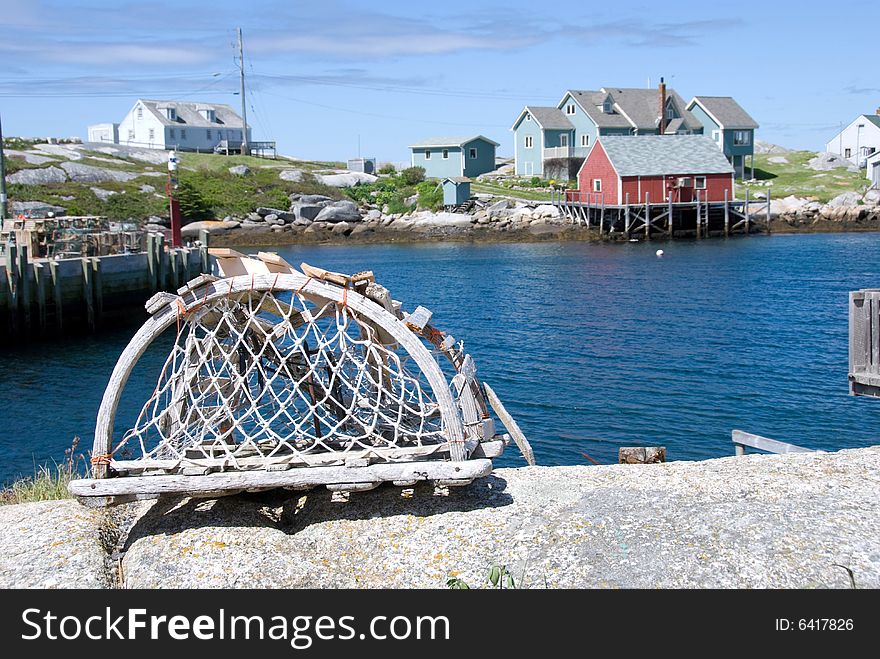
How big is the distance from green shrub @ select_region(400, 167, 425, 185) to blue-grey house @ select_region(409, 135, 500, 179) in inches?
57.6

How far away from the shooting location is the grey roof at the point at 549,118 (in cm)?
8875

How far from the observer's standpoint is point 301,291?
10.2m

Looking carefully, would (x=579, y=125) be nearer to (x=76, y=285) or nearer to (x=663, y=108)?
(x=663, y=108)

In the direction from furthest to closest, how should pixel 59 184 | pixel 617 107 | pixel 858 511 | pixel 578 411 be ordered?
pixel 617 107, pixel 59 184, pixel 578 411, pixel 858 511

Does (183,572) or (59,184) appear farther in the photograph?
(59,184)

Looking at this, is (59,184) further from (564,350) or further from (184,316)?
(184,316)

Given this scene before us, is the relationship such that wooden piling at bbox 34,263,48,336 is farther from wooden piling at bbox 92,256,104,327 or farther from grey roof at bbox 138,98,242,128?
grey roof at bbox 138,98,242,128

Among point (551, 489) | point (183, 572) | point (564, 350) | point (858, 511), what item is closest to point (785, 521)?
point (858, 511)

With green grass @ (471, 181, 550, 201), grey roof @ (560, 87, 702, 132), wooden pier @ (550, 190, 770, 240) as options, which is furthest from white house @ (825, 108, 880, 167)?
green grass @ (471, 181, 550, 201)

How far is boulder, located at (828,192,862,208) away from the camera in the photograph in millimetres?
74562

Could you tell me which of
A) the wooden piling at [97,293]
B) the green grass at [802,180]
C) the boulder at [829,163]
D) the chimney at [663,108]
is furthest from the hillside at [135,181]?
the boulder at [829,163]

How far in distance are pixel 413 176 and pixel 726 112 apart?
29601 millimetres
